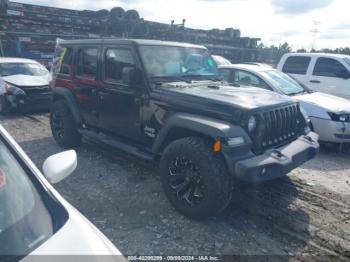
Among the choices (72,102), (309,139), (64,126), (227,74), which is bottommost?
(64,126)

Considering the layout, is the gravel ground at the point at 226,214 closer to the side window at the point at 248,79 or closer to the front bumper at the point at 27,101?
the side window at the point at 248,79

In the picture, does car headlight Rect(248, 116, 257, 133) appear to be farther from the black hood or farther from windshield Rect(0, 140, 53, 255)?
windshield Rect(0, 140, 53, 255)

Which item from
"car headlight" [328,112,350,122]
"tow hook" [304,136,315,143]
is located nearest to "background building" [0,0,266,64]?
"car headlight" [328,112,350,122]

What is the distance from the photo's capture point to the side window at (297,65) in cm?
886

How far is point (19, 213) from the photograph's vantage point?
1.52 m

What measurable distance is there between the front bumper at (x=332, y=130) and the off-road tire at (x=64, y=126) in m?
4.72

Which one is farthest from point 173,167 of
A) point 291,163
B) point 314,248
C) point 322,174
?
point 322,174

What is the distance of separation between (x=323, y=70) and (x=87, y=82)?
669cm

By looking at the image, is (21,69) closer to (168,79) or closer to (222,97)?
(168,79)

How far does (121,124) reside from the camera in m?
4.69

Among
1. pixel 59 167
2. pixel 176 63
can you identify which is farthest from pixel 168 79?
pixel 59 167

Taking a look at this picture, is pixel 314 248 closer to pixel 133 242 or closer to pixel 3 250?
pixel 133 242

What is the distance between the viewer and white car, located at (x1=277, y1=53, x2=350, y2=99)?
8.39 m

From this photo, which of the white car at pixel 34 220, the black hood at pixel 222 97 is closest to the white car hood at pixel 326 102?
the black hood at pixel 222 97
